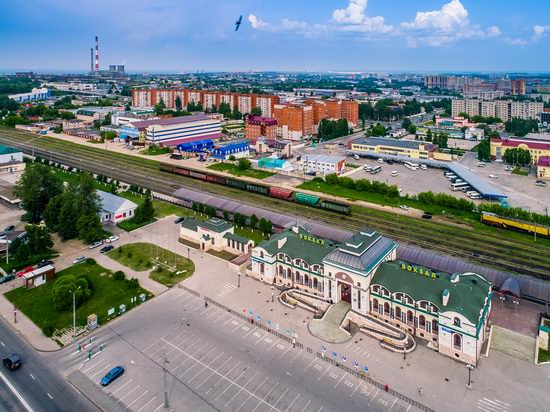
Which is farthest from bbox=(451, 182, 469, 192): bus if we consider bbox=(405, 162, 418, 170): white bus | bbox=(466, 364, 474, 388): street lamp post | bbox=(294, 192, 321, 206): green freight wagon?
bbox=(466, 364, 474, 388): street lamp post

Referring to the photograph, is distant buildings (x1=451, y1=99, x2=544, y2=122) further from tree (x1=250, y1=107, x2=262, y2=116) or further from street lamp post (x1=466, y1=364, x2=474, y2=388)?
street lamp post (x1=466, y1=364, x2=474, y2=388)

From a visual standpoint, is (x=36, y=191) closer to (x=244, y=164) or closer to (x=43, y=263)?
(x=43, y=263)

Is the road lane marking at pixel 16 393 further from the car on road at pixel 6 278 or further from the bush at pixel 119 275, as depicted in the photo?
the car on road at pixel 6 278

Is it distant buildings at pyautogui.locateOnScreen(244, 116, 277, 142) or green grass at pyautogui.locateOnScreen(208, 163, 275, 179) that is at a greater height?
distant buildings at pyautogui.locateOnScreen(244, 116, 277, 142)

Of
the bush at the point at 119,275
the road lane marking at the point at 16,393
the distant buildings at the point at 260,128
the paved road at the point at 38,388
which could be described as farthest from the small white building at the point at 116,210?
the distant buildings at the point at 260,128

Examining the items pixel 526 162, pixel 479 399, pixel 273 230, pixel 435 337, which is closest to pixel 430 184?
pixel 526 162

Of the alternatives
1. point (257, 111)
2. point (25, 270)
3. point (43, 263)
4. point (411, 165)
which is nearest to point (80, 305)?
point (25, 270)
